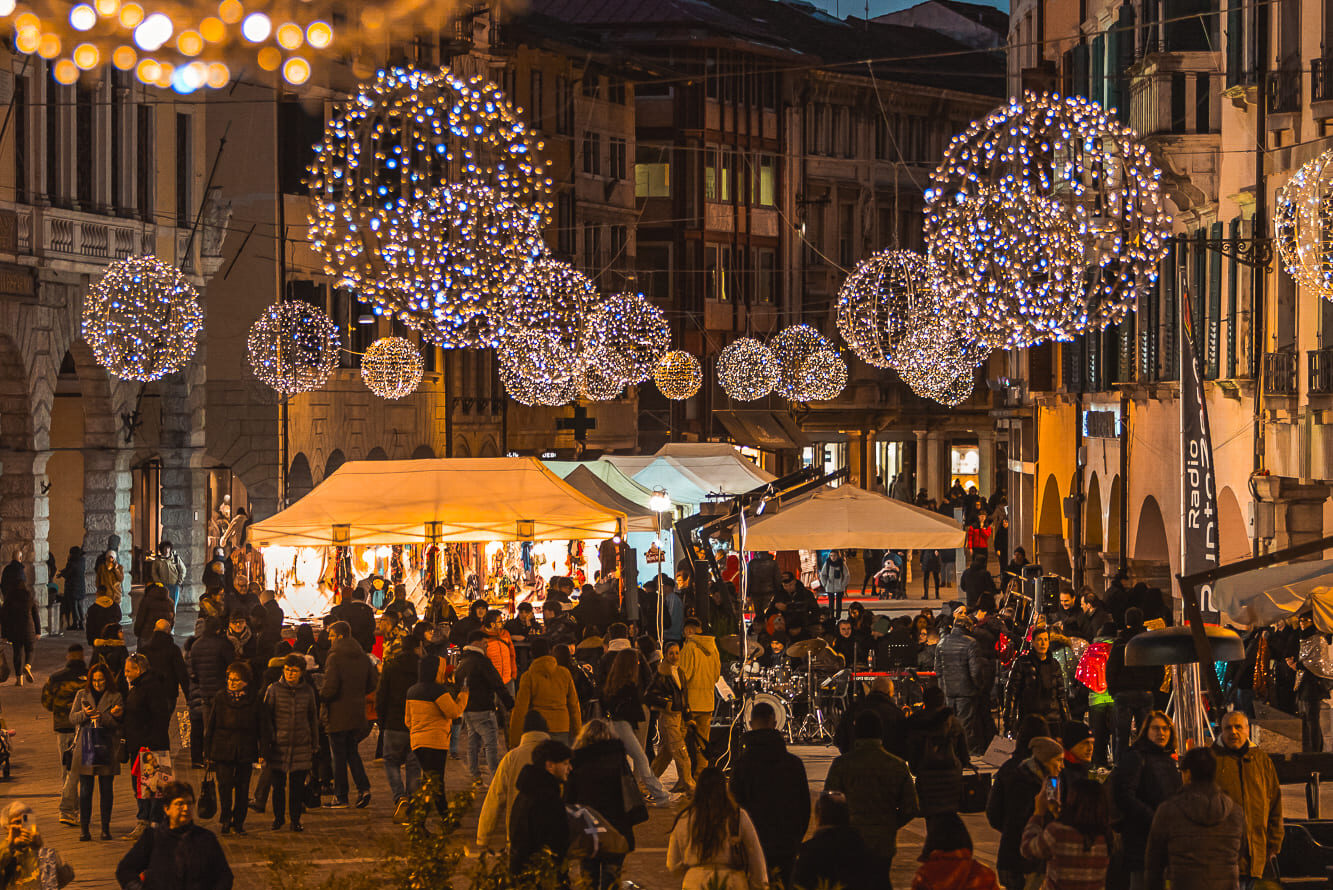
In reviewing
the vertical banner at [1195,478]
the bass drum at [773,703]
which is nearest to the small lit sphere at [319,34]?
the bass drum at [773,703]

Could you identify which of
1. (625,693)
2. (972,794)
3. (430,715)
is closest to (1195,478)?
(972,794)

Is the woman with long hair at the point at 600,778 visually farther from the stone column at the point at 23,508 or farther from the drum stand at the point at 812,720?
the stone column at the point at 23,508

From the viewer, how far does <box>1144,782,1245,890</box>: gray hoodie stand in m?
9.77

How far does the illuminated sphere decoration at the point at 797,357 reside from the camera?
4859 cm

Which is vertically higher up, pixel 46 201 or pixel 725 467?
pixel 46 201

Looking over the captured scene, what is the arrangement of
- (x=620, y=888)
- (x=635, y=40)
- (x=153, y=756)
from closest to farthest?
(x=620, y=888) → (x=153, y=756) → (x=635, y=40)

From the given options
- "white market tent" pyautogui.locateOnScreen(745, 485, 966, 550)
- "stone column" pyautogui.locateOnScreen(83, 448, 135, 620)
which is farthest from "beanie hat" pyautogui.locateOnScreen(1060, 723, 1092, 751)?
"stone column" pyautogui.locateOnScreen(83, 448, 135, 620)

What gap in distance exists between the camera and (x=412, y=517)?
21.1 metres

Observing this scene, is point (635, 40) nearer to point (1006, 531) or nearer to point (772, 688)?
point (1006, 531)

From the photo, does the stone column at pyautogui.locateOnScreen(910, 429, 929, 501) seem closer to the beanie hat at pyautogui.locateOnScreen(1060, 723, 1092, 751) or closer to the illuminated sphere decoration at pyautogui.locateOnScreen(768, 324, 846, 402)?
the illuminated sphere decoration at pyautogui.locateOnScreen(768, 324, 846, 402)

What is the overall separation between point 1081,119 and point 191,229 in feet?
63.5

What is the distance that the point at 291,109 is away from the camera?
129 ft

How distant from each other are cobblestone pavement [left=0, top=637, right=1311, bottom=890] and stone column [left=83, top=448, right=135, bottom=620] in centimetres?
1077

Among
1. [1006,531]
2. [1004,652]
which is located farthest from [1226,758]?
[1006,531]
